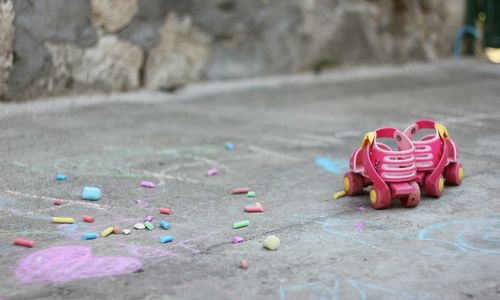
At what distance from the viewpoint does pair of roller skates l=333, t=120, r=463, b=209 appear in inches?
149

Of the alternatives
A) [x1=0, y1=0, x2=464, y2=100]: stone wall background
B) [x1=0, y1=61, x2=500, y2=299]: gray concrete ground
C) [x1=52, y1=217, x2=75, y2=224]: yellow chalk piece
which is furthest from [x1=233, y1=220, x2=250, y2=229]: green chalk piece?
[x1=0, y1=0, x2=464, y2=100]: stone wall background

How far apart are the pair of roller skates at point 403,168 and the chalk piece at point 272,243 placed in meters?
0.76

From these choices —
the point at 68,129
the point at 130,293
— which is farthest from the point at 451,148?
the point at 68,129

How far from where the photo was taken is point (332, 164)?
4848mm

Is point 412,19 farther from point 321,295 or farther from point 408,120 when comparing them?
point 321,295

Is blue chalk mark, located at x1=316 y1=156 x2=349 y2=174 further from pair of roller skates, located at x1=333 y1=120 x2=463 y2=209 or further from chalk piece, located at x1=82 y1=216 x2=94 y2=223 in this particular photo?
chalk piece, located at x1=82 y1=216 x2=94 y2=223

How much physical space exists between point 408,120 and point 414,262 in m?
3.28

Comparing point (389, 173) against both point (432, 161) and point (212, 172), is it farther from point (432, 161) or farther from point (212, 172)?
point (212, 172)

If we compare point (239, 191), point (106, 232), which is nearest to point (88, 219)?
point (106, 232)

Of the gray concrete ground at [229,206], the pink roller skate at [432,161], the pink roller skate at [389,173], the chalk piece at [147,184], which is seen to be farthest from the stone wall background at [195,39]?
the pink roller skate at [432,161]

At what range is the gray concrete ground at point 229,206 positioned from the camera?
115 inches

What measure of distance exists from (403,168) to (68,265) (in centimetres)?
178

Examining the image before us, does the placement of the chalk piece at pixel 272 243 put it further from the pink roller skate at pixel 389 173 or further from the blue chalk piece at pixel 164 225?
the pink roller skate at pixel 389 173

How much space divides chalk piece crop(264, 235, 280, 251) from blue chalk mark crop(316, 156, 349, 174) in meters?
1.46
